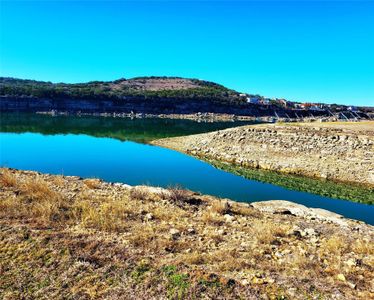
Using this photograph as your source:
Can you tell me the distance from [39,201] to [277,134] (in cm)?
2500

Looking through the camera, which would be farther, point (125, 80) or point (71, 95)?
point (125, 80)

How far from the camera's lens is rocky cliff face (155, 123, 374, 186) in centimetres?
2402

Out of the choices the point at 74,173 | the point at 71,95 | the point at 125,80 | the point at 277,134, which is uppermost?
the point at 125,80

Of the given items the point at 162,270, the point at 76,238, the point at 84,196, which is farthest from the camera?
the point at 84,196

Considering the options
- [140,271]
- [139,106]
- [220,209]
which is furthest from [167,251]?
[139,106]

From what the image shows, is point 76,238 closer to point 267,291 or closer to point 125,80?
point 267,291

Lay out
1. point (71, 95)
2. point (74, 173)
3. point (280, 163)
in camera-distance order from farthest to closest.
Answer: point (71, 95)
point (280, 163)
point (74, 173)

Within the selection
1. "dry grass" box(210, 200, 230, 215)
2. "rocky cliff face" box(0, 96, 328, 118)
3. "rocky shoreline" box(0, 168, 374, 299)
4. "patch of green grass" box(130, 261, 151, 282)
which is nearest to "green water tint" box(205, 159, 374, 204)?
"rocky shoreline" box(0, 168, 374, 299)

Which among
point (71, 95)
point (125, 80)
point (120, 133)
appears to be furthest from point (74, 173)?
point (125, 80)

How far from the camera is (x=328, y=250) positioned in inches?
325

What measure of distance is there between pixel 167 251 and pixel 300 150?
74.7ft

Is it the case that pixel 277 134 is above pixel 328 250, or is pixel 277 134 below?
above

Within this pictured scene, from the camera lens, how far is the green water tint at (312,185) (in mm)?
19922

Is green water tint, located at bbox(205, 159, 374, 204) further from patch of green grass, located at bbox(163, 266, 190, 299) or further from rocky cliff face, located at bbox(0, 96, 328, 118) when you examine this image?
rocky cliff face, located at bbox(0, 96, 328, 118)
